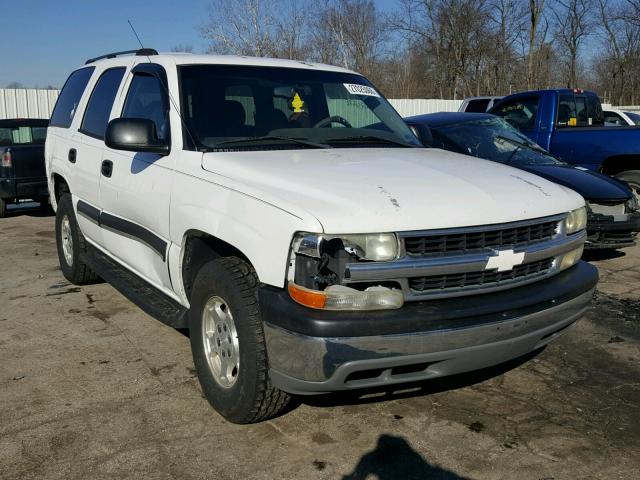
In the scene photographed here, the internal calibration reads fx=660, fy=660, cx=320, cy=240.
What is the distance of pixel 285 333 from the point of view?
2791mm

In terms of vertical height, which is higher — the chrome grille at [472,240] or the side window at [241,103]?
the side window at [241,103]

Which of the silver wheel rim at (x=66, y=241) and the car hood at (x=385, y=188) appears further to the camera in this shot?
the silver wheel rim at (x=66, y=241)

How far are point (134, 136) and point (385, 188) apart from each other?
61.4 inches

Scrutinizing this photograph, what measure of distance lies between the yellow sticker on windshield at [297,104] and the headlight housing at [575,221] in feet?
5.91

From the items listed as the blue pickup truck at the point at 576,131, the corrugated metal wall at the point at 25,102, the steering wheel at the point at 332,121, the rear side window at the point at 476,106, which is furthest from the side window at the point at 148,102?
the corrugated metal wall at the point at 25,102

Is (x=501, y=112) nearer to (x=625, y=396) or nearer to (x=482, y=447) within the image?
(x=625, y=396)

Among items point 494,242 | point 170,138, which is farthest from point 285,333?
point 170,138

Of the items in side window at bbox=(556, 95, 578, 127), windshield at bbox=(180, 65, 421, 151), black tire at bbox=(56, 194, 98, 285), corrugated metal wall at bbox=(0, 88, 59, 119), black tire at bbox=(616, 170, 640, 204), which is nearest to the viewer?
windshield at bbox=(180, 65, 421, 151)

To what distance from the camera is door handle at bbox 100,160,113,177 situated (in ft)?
15.0

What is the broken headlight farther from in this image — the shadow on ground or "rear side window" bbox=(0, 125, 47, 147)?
"rear side window" bbox=(0, 125, 47, 147)

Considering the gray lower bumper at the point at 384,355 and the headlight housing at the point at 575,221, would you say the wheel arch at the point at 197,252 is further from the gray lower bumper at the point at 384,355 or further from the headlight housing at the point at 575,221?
the headlight housing at the point at 575,221

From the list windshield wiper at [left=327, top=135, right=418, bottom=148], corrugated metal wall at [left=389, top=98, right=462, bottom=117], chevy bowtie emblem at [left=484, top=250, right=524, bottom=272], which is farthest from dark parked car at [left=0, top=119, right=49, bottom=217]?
corrugated metal wall at [left=389, top=98, right=462, bottom=117]

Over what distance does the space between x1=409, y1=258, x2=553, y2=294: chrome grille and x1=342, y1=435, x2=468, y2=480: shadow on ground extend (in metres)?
0.84

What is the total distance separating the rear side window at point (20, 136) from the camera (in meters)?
10.5
